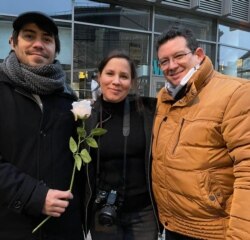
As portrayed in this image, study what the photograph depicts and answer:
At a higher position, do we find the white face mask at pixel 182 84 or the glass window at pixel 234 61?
the glass window at pixel 234 61

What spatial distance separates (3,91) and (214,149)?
1.22 m

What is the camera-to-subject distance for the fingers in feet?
7.05

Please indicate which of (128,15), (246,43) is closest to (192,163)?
(128,15)

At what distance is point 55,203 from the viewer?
215 centimetres

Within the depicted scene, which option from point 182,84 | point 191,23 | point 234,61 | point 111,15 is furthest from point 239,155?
point 234,61

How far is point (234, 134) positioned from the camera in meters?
2.17

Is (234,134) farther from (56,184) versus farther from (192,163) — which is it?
(56,184)

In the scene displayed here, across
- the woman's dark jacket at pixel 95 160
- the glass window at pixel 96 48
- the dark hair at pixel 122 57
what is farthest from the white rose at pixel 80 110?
the glass window at pixel 96 48

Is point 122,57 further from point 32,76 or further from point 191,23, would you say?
point 191,23

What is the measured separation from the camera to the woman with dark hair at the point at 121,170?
2922 millimetres

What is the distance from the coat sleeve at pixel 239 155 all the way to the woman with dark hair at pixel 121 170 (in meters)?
0.77

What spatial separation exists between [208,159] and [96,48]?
8295 millimetres

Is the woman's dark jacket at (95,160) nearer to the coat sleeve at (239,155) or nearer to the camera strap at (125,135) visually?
the camera strap at (125,135)

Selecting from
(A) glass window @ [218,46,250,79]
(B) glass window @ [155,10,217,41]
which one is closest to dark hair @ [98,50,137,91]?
(B) glass window @ [155,10,217,41]
